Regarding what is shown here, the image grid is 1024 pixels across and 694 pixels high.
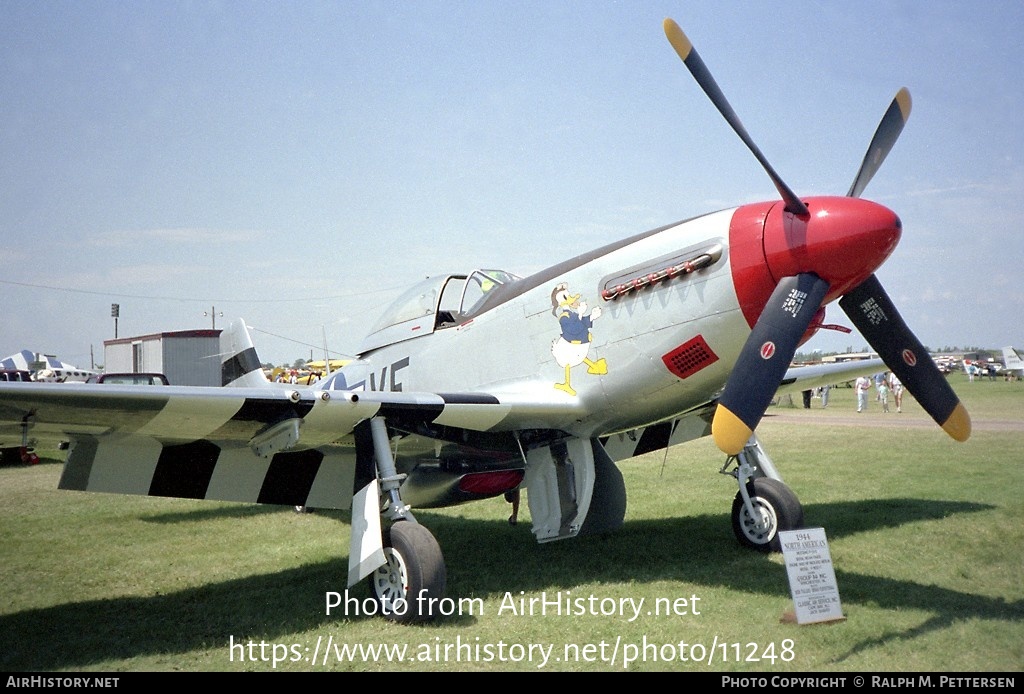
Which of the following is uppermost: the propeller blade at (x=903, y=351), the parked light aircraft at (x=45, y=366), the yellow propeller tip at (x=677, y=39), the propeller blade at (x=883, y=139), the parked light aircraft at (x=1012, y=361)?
the yellow propeller tip at (x=677, y=39)

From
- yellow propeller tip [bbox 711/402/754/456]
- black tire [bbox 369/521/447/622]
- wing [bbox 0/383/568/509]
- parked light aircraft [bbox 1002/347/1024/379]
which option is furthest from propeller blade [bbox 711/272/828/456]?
parked light aircraft [bbox 1002/347/1024/379]

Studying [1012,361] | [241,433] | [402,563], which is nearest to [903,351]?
[402,563]

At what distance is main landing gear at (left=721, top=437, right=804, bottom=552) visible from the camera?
22.8 ft

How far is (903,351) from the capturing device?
206 inches

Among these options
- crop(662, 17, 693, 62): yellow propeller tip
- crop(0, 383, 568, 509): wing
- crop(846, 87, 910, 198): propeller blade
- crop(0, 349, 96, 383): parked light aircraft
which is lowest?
crop(0, 349, 96, 383): parked light aircraft

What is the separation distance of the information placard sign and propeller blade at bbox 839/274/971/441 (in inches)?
52.5

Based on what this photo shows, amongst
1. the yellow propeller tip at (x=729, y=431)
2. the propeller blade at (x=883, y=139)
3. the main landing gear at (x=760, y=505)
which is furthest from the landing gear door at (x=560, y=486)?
the propeller blade at (x=883, y=139)

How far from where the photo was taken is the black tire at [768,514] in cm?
693

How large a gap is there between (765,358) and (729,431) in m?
0.50

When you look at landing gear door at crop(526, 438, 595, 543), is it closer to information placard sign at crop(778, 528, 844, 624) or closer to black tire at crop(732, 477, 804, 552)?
black tire at crop(732, 477, 804, 552)

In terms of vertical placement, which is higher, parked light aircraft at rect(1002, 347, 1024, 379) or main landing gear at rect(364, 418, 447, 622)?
main landing gear at rect(364, 418, 447, 622)

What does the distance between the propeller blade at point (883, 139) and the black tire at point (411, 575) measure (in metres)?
3.82

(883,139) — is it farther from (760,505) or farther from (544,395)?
(760,505)

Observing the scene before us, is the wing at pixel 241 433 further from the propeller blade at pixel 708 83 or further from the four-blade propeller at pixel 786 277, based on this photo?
the propeller blade at pixel 708 83
